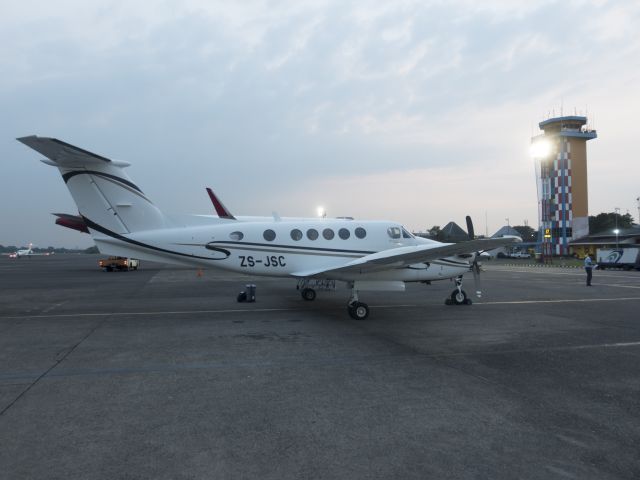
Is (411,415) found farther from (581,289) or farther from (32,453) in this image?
(581,289)

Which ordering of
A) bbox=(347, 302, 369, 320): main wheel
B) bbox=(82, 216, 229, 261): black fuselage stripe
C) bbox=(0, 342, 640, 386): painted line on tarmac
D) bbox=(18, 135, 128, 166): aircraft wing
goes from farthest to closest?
bbox=(82, 216, 229, 261): black fuselage stripe → bbox=(347, 302, 369, 320): main wheel → bbox=(18, 135, 128, 166): aircraft wing → bbox=(0, 342, 640, 386): painted line on tarmac

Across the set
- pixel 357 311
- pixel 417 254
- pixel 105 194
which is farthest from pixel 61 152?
pixel 417 254

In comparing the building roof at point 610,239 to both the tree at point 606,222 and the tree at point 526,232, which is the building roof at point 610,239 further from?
the tree at point 526,232

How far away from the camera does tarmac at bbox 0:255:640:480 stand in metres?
3.78

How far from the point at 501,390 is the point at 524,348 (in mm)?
2942

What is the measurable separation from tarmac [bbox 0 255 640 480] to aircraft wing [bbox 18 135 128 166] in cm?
455

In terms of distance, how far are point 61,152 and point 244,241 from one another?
544cm

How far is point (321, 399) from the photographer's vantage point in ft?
17.7

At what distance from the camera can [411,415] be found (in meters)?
4.88

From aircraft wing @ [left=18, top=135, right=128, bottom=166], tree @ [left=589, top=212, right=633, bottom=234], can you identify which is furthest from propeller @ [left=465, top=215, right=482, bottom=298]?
tree @ [left=589, top=212, right=633, bottom=234]

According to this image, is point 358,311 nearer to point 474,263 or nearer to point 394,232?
point 394,232

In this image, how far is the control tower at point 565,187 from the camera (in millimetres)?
71688

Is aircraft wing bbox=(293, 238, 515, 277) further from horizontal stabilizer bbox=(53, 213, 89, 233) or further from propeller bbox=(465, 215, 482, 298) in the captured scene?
horizontal stabilizer bbox=(53, 213, 89, 233)

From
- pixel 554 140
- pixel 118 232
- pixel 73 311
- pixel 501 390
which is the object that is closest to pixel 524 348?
pixel 501 390
